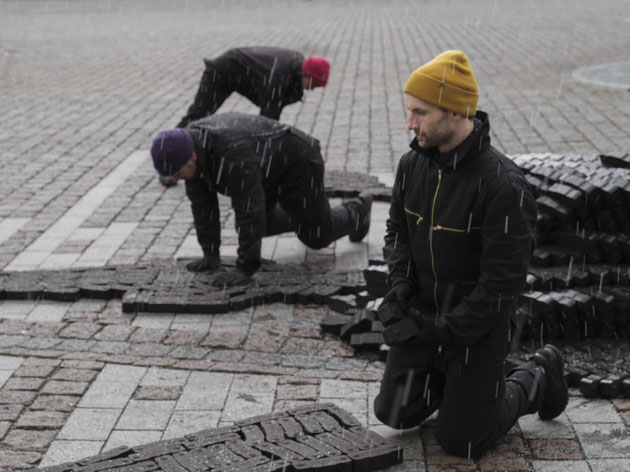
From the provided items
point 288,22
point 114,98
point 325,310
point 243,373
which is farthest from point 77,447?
point 288,22

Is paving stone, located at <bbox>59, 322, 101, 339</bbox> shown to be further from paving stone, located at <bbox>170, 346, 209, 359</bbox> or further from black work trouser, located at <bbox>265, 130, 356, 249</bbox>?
black work trouser, located at <bbox>265, 130, 356, 249</bbox>

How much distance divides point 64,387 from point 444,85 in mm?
2948

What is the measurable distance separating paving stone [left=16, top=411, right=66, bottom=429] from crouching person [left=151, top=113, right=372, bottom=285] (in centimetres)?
205

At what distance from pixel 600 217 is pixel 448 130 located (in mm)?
2408

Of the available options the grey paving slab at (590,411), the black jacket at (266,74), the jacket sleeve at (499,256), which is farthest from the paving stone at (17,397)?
the black jacket at (266,74)

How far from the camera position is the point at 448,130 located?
14.7 ft

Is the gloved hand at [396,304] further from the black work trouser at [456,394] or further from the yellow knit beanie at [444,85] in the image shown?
the yellow knit beanie at [444,85]

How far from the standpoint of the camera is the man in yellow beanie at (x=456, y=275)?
4410 millimetres

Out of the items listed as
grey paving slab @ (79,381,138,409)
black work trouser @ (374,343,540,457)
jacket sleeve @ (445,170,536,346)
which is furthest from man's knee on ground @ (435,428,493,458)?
grey paving slab @ (79,381,138,409)

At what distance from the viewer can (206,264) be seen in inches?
294

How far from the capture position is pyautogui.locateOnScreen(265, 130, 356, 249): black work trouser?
7508mm

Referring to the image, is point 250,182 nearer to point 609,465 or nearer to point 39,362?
point 39,362

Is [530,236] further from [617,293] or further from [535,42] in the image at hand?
[535,42]

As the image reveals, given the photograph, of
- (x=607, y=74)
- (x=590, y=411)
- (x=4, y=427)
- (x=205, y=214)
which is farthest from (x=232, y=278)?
Result: (x=607, y=74)
